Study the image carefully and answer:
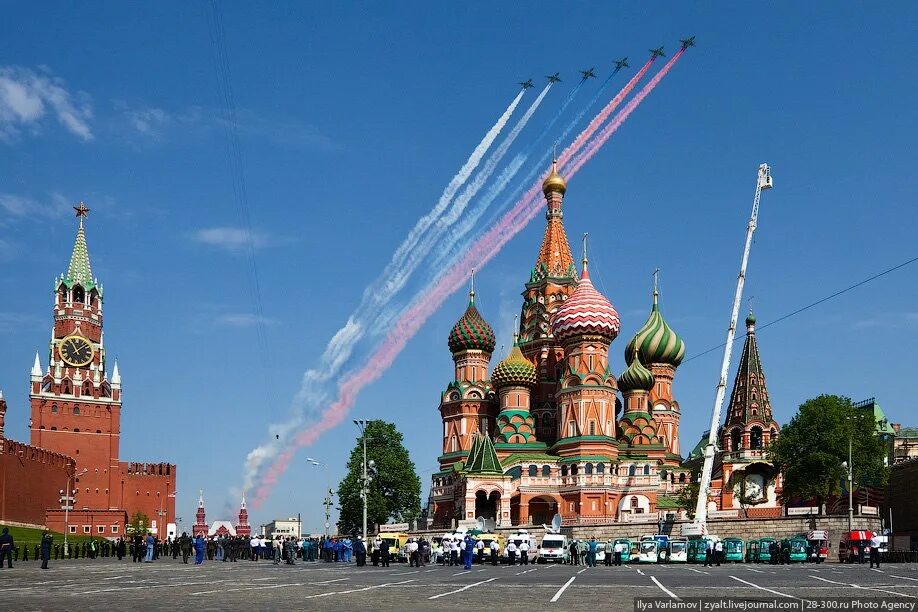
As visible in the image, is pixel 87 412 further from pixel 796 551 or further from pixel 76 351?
pixel 796 551

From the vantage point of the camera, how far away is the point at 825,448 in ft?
262

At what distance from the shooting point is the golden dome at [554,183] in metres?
109

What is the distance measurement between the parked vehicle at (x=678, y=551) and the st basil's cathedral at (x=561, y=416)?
27.3 m

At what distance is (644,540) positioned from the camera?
57.1 metres

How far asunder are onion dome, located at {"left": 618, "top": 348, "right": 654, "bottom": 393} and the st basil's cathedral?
0.13 metres

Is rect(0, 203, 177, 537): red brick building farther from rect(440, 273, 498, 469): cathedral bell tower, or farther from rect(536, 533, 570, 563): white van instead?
rect(536, 533, 570, 563): white van

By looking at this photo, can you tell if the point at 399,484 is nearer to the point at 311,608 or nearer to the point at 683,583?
the point at 683,583

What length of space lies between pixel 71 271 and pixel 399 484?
79436 mm

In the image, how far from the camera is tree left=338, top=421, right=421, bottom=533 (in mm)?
90562

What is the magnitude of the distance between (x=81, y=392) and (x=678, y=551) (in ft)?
359

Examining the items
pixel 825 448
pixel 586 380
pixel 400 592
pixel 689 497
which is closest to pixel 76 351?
pixel 586 380

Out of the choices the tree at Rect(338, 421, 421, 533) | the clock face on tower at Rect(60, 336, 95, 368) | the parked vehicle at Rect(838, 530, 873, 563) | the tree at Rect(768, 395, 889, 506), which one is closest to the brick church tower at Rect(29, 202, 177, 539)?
the clock face on tower at Rect(60, 336, 95, 368)

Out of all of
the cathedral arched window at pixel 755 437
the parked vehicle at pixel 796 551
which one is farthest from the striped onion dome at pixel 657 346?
the parked vehicle at pixel 796 551

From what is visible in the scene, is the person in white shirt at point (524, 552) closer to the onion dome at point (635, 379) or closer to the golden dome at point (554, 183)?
the onion dome at point (635, 379)
